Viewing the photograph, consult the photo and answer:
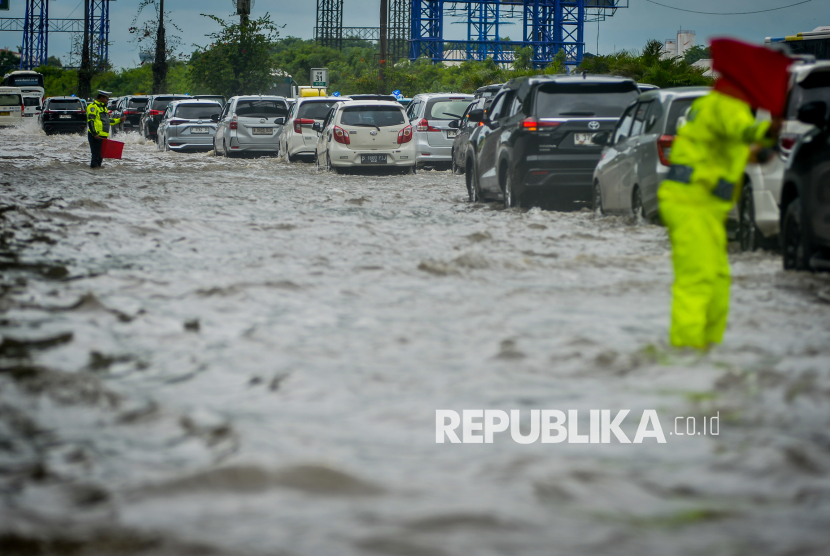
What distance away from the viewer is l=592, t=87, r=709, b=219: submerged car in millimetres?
11078

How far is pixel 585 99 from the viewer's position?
1391cm

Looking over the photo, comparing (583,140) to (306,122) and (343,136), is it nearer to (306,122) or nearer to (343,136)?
(343,136)

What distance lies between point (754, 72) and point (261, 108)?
22.7 meters

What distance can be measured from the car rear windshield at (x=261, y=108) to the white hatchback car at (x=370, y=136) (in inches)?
231

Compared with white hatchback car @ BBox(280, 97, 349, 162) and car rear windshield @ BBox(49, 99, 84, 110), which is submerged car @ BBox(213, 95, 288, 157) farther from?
car rear windshield @ BBox(49, 99, 84, 110)

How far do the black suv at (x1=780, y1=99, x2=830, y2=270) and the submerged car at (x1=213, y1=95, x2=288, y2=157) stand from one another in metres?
19.6

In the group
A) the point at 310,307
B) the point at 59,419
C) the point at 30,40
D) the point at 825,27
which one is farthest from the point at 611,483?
the point at 30,40

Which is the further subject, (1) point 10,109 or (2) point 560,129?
(1) point 10,109

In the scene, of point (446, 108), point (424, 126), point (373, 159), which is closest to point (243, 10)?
point (446, 108)

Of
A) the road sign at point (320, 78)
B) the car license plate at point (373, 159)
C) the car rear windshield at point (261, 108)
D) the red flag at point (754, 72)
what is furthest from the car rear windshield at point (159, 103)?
the red flag at point (754, 72)

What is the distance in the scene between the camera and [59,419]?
4801 millimetres

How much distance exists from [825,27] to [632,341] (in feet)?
65.7

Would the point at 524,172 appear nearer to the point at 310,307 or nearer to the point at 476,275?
the point at 476,275
